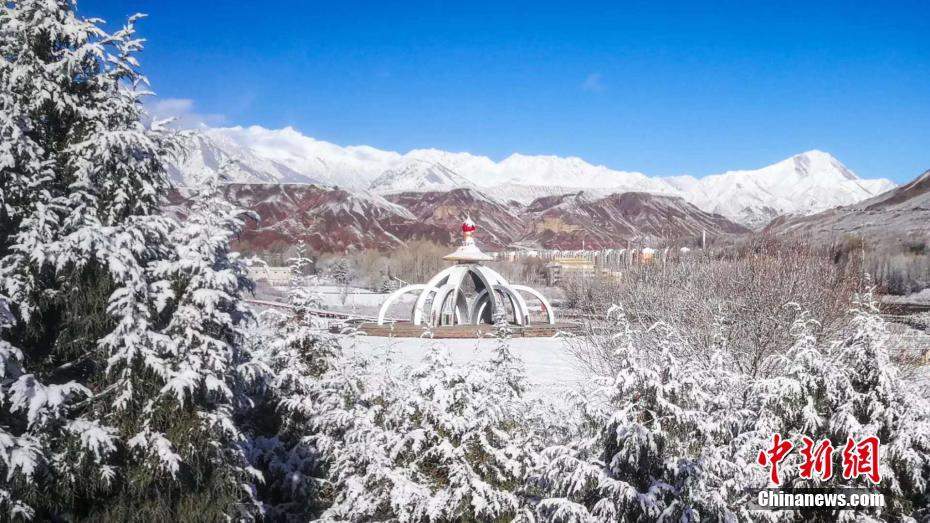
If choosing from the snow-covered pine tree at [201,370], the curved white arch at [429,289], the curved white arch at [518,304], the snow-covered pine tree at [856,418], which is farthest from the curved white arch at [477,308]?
the snow-covered pine tree at [201,370]

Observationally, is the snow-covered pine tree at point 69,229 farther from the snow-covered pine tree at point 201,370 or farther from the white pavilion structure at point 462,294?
the white pavilion structure at point 462,294

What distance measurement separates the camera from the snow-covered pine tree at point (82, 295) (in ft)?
20.8

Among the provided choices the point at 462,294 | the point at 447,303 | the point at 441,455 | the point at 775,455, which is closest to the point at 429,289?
the point at 462,294

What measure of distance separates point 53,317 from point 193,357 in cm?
184

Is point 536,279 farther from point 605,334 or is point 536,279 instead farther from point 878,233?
point 605,334

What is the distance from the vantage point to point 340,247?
165125mm

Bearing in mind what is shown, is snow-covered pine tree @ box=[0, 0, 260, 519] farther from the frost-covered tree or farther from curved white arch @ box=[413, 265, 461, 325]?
curved white arch @ box=[413, 265, 461, 325]

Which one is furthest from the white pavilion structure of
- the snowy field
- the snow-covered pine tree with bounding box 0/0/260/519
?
the snow-covered pine tree with bounding box 0/0/260/519

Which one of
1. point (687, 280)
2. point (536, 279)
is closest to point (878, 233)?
point (536, 279)

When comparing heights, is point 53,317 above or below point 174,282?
below

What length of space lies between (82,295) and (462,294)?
2704 centimetres

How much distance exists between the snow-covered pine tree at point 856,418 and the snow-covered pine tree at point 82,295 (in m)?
6.35

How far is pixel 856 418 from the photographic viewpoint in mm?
7672

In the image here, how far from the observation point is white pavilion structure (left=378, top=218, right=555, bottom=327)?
2905 centimetres
